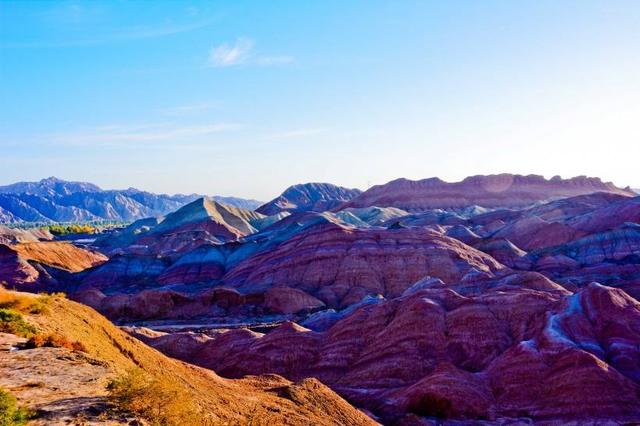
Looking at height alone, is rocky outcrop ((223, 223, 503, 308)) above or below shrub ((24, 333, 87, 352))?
below

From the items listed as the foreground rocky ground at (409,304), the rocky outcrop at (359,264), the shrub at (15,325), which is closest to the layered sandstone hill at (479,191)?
the foreground rocky ground at (409,304)

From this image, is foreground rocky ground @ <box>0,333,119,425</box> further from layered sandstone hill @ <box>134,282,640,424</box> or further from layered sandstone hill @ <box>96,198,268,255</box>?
layered sandstone hill @ <box>96,198,268,255</box>

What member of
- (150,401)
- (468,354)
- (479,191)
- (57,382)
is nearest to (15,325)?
(57,382)

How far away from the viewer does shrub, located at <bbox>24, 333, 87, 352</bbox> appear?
540 inches

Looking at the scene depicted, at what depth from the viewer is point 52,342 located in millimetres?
13984

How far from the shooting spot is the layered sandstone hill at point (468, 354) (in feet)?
78.5

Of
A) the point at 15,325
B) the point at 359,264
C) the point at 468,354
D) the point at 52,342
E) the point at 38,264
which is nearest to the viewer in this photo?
the point at 52,342

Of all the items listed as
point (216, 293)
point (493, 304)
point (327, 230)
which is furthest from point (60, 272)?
point (493, 304)

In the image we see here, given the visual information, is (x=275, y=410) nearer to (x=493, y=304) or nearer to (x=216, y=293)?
(x=493, y=304)

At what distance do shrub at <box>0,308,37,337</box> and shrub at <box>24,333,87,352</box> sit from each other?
557mm

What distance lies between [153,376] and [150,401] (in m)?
2.62

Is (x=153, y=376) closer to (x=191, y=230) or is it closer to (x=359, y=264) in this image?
(x=359, y=264)

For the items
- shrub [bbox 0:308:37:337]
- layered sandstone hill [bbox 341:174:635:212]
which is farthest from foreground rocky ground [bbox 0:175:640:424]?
layered sandstone hill [bbox 341:174:635:212]

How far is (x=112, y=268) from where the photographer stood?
76062mm
